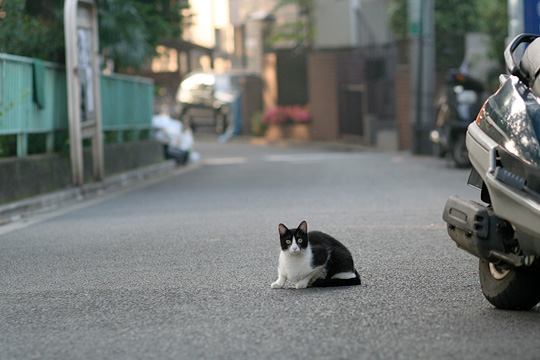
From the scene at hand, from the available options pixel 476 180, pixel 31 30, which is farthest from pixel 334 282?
pixel 31 30

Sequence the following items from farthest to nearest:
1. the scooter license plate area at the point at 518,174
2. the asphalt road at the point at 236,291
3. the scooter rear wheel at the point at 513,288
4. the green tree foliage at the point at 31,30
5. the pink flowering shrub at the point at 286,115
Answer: the pink flowering shrub at the point at 286,115, the green tree foliage at the point at 31,30, the scooter rear wheel at the point at 513,288, the asphalt road at the point at 236,291, the scooter license plate area at the point at 518,174

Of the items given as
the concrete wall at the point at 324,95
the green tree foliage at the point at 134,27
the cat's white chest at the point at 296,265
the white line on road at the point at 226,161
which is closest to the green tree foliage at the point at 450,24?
the concrete wall at the point at 324,95

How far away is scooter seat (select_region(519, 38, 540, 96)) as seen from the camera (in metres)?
7.28

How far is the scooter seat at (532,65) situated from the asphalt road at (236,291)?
1310 mm

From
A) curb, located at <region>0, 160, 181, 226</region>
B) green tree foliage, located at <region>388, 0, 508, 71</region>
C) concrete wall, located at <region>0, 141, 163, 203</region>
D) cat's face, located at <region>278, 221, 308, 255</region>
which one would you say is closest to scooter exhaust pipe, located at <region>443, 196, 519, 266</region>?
cat's face, located at <region>278, 221, 308, 255</region>

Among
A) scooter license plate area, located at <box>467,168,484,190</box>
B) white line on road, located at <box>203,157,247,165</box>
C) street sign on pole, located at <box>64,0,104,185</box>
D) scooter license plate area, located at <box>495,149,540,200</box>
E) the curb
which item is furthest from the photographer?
white line on road, located at <box>203,157,247,165</box>

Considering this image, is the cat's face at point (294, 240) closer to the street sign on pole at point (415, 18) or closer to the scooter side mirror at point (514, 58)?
the scooter side mirror at point (514, 58)

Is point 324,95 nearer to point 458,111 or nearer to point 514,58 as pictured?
point 458,111

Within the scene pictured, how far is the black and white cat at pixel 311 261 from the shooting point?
855 centimetres

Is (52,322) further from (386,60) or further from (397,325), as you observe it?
(386,60)

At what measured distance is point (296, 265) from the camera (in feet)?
28.4

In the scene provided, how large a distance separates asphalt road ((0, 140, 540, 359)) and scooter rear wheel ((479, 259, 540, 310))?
3.3 inches

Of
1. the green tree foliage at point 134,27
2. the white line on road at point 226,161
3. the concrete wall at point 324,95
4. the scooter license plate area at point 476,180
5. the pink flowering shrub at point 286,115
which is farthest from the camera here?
the pink flowering shrub at point 286,115

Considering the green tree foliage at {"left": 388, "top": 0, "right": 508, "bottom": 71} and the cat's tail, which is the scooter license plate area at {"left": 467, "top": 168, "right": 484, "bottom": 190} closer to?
the cat's tail
